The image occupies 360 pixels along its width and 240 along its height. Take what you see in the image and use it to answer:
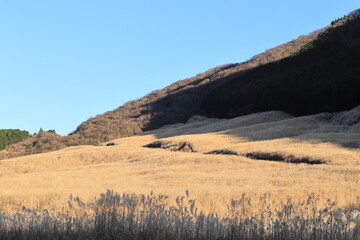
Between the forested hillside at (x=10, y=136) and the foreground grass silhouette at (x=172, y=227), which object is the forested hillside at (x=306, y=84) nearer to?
the foreground grass silhouette at (x=172, y=227)

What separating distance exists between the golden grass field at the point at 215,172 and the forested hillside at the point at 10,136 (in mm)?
90757

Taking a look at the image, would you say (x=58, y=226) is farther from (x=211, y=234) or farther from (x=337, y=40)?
(x=337, y=40)

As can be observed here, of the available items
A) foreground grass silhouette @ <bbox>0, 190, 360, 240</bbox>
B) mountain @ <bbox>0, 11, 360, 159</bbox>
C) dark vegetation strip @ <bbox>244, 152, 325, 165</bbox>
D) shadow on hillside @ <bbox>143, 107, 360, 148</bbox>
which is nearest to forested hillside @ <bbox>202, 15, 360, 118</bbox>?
mountain @ <bbox>0, 11, 360, 159</bbox>

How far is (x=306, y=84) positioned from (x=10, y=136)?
11225 cm

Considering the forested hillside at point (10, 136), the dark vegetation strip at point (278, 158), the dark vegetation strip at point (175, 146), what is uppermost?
the forested hillside at point (10, 136)

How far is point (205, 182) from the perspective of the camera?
80.3 feet

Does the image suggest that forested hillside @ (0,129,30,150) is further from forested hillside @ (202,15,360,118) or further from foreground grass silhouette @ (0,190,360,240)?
foreground grass silhouette @ (0,190,360,240)

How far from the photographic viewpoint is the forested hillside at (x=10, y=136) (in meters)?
135

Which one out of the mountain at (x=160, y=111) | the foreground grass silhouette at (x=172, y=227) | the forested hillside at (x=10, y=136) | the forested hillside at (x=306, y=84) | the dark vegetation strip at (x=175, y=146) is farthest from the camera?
the forested hillside at (x=10, y=136)

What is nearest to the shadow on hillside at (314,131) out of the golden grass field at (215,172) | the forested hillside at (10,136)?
the golden grass field at (215,172)

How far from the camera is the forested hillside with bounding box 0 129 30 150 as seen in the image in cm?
13462

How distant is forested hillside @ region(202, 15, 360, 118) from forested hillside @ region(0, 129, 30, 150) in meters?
75.4

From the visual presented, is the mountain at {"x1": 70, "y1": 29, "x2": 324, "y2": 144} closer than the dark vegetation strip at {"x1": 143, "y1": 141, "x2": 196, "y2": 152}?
No

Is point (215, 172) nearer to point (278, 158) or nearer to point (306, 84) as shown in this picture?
point (278, 158)
